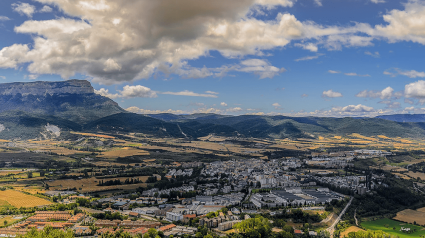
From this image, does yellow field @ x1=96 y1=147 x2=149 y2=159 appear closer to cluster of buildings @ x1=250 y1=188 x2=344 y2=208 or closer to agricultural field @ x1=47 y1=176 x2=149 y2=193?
agricultural field @ x1=47 y1=176 x2=149 y2=193

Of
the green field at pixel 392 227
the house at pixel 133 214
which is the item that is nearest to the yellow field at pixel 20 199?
the house at pixel 133 214

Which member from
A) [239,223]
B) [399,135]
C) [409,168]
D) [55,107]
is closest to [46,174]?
[239,223]

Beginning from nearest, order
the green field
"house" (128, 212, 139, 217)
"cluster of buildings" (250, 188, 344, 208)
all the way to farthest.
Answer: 1. the green field
2. "house" (128, 212, 139, 217)
3. "cluster of buildings" (250, 188, 344, 208)

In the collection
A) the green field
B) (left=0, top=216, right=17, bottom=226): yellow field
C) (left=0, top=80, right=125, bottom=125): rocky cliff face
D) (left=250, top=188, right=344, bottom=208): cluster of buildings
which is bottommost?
the green field

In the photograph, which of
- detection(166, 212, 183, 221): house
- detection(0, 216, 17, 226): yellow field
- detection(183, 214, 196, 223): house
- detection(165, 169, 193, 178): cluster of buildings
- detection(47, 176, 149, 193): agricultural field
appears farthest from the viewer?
detection(165, 169, 193, 178): cluster of buildings

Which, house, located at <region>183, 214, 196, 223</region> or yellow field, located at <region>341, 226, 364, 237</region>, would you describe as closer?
yellow field, located at <region>341, 226, 364, 237</region>

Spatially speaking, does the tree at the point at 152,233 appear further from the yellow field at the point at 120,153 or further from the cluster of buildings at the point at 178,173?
the yellow field at the point at 120,153

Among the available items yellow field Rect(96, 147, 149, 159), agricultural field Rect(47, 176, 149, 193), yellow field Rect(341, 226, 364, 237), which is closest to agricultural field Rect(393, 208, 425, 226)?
yellow field Rect(341, 226, 364, 237)
